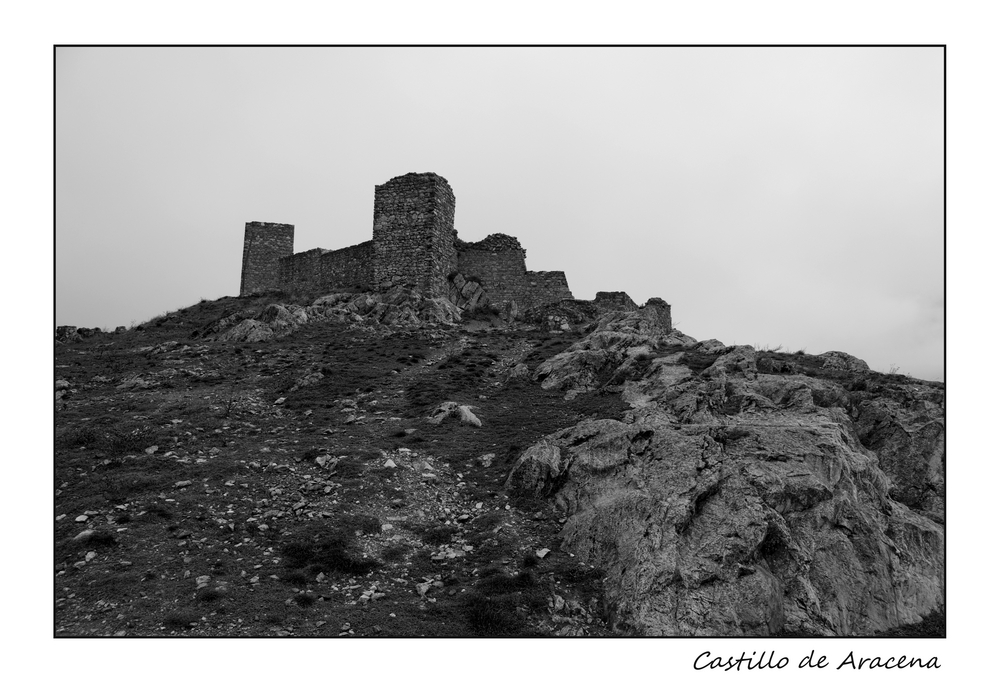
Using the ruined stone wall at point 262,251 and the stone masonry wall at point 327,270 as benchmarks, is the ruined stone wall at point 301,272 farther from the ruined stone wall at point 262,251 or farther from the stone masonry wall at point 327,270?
the ruined stone wall at point 262,251

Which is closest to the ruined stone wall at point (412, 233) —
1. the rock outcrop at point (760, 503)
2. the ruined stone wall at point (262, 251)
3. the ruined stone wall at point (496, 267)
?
the ruined stone wall at point (496, 267)

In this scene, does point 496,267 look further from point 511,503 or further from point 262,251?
point 511,503

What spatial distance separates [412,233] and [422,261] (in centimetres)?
158

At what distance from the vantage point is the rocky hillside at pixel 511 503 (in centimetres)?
1049

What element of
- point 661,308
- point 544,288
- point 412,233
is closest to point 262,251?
point 412,233

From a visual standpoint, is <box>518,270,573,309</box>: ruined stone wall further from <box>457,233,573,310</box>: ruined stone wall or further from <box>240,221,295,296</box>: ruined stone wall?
<box>240,221,295,296</box>: ruined stone wall

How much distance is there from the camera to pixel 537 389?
68.3ft

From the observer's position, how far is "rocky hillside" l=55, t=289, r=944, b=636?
10.5m

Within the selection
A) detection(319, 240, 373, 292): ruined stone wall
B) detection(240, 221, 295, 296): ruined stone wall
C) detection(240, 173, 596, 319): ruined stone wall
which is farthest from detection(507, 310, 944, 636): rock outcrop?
detection(240, 221, 295, 296): ruined stone wall

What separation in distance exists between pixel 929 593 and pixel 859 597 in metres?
1.57

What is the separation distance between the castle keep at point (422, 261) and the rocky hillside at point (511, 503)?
44.2 feet

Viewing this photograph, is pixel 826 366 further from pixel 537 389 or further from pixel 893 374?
pixel 537 389

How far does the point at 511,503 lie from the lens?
13711 millimetres

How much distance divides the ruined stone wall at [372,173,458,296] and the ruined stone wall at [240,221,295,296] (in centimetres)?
1192
